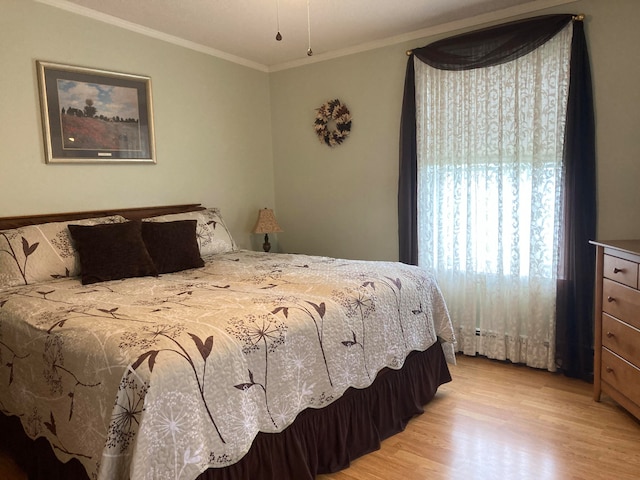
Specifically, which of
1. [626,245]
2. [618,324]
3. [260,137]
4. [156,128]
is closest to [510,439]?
[618,324]

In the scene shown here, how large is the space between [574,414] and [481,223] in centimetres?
136

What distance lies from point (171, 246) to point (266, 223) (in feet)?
4.35

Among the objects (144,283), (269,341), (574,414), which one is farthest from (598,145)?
(144,283)

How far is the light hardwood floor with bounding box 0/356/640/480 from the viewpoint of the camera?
1.99m

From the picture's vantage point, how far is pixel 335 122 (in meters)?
4.00

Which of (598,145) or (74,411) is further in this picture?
(598,145)

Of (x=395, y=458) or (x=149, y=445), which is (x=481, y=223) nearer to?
(x=395, y=458)

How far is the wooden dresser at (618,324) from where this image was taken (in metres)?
2.24

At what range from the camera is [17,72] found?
271 centimetres

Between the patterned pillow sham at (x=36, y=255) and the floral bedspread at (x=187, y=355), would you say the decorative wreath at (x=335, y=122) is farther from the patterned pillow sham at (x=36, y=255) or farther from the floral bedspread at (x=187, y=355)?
the patterned pillow sham at (x=36, y=255)

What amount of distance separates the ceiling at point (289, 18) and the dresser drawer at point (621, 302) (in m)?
1.83

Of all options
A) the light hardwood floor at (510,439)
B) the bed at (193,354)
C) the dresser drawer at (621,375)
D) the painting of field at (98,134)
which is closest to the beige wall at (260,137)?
the painting of field at (98,134)

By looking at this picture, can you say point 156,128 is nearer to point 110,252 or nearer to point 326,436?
point 110,252

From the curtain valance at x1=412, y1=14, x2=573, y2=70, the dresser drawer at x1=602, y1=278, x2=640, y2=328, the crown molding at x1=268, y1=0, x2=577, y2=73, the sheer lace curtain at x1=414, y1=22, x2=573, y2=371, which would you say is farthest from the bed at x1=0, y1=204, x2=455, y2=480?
the crown molding at x1=268, y1=0, x2=577, y2=73
